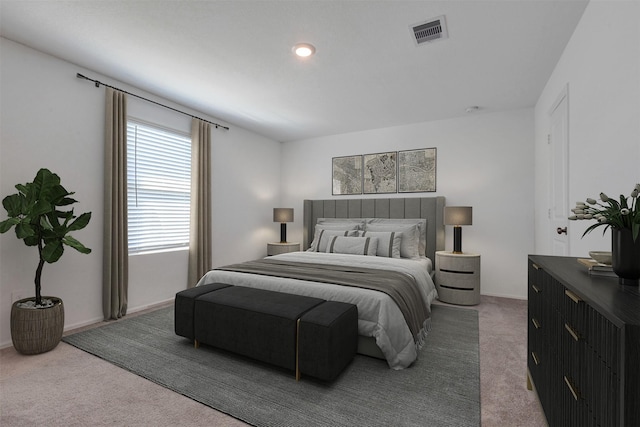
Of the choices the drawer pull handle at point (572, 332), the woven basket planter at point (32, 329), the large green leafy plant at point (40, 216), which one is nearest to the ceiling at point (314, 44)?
the large green leafy plant at point (40, 216)

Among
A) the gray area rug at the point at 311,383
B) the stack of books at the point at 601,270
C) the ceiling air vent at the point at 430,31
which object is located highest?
the ceiling air vent at the point at 430,31

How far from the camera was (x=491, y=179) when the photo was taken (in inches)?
167

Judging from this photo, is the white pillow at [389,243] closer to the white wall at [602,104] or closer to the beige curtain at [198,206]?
the white wall at [602,104]

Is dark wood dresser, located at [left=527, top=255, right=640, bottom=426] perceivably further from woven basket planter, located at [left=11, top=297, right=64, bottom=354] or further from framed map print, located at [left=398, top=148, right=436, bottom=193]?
woven basket planter, located at [left=11, top=297, right=64, bottom=354]

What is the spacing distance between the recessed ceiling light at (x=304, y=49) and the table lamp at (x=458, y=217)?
2.59m

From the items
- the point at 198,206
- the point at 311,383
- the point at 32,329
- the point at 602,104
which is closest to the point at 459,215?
the point at 602,104

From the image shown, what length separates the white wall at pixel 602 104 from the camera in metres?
1.55

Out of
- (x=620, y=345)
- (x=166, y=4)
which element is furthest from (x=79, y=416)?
(x=166, y=4)

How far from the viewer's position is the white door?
103 inches

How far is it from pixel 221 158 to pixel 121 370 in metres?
3.14

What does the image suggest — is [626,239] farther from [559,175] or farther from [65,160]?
[65,160]

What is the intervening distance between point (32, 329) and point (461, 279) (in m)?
4.30

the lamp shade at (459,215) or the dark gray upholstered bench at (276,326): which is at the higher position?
the lamp shade at (459,215)

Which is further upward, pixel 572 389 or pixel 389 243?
pixel 389 243
